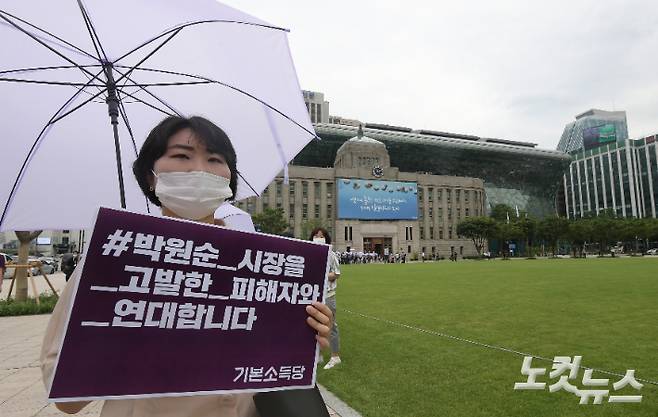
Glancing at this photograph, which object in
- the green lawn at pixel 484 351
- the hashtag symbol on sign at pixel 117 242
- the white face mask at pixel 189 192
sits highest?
the white face mask at pixel 189 192

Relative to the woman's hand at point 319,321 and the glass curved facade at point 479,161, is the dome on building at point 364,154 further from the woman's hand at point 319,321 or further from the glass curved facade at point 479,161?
the woman's hand at point 319,321

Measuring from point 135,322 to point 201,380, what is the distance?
31 centimetres

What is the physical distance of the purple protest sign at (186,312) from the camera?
1.36m

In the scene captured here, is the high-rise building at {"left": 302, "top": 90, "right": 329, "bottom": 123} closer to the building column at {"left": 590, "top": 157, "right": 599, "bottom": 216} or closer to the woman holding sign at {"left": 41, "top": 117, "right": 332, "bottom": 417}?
the building column at {"left": 590, "top": 157, "right": 599, "bottom": 216}

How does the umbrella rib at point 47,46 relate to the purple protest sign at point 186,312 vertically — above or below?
above

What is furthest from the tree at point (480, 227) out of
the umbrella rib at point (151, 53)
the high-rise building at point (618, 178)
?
the umbrella rib at point (151, 53)

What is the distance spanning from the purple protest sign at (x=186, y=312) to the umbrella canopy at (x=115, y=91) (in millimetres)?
2091

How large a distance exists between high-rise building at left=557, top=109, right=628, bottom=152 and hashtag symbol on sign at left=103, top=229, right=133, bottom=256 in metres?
147

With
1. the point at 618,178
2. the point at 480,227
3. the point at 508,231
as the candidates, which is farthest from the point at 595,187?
the point at 508,231

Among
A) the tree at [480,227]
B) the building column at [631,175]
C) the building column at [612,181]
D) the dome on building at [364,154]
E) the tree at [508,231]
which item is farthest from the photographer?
the building column at [612,181]

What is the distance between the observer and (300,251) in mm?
1746

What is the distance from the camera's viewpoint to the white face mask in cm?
180
